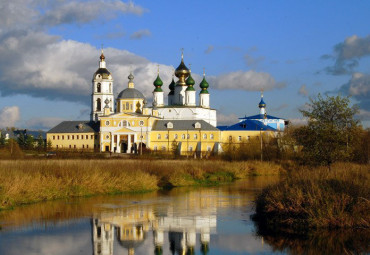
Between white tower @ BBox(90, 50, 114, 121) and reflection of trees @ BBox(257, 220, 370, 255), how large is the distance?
86.1m

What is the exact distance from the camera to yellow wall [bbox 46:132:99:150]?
304ft

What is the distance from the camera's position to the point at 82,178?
26.2 m

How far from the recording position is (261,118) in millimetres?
110000

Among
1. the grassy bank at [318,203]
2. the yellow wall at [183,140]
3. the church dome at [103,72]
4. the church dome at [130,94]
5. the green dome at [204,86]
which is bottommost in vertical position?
the grassy bank at [318,203]

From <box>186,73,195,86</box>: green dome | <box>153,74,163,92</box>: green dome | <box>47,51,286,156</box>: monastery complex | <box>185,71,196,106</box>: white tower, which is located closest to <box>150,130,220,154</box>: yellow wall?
<box>47,51,286,156</box>: monastery complex

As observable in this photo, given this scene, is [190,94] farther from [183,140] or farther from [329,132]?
[329,132]

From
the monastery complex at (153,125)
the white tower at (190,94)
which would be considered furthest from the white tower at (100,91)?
the white tower at (190,94)

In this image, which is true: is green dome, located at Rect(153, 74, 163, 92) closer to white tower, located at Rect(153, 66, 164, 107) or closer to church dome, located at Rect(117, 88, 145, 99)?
white tower, located at Rect(153, 66, 164, 107)

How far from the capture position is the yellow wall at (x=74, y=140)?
304 feet

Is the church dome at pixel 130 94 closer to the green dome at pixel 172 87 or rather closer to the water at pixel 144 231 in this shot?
the green dome at pixel 172 87

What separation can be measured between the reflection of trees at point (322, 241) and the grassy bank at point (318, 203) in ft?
1.24

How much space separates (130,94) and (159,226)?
7561 cm

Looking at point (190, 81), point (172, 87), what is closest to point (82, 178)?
point (190, 81)

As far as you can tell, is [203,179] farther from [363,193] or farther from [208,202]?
[363,193]
